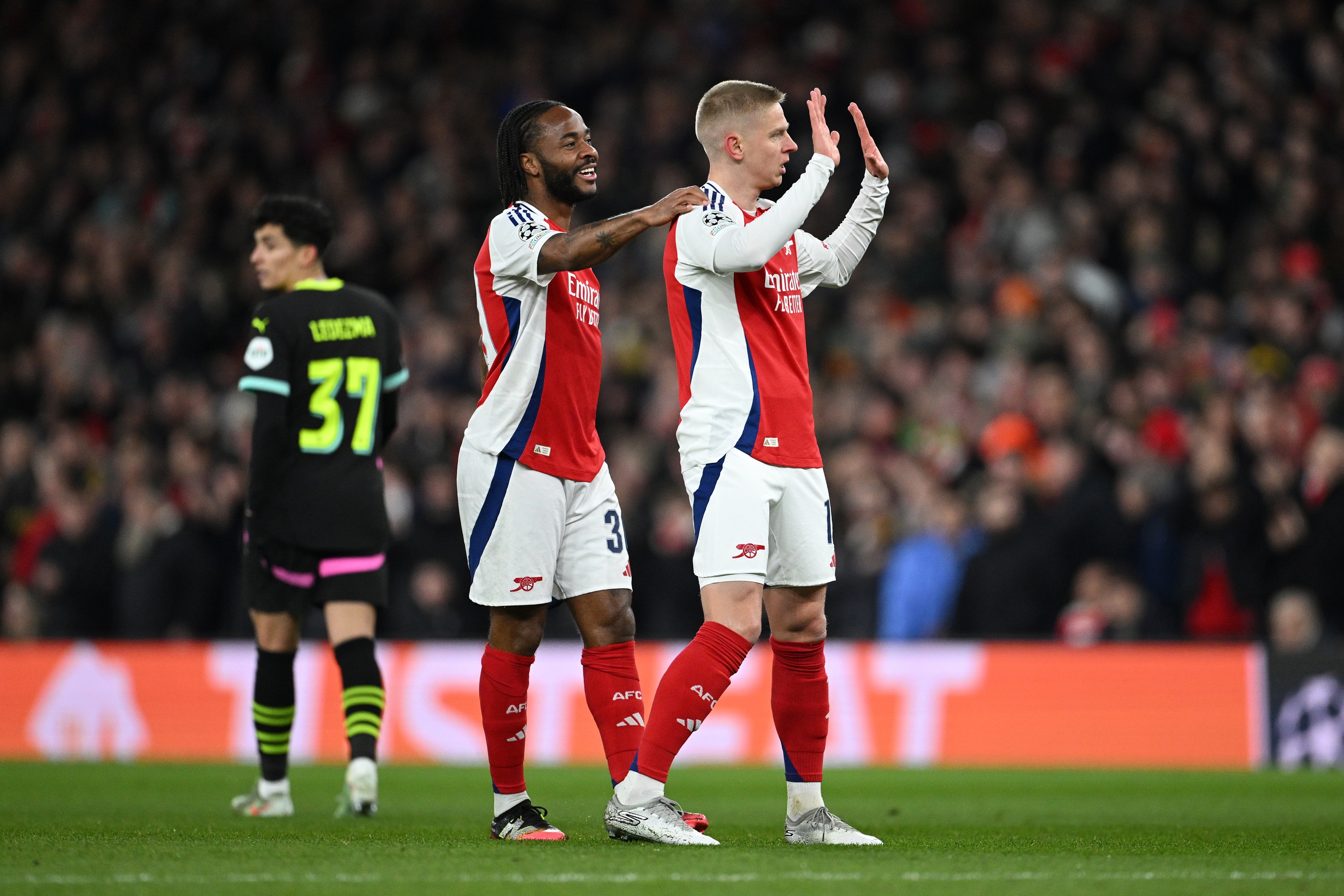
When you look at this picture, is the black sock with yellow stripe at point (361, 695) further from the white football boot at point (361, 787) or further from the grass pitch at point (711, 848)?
the grass pitch at point (711, 848)

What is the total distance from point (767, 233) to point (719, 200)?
0.31 metres

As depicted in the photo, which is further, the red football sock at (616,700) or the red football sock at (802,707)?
the red football sock at (616,700)

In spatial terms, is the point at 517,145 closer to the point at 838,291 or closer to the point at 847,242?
the point at 847,242

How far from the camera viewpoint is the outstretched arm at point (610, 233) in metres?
5.22

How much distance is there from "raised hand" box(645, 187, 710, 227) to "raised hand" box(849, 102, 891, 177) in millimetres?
625

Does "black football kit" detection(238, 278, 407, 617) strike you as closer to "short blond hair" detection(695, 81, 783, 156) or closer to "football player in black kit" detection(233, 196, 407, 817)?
"football player in black kit" detection(233, 196, 407, 817)

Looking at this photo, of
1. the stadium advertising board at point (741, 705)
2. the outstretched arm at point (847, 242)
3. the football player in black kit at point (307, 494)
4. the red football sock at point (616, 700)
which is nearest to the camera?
the red football sock at point (616, 700)

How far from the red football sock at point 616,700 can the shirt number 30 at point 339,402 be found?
67.8 inches

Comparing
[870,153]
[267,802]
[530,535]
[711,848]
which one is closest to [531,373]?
[530,535]

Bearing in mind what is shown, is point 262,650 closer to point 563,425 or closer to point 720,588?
point 563,425

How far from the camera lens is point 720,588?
518cm

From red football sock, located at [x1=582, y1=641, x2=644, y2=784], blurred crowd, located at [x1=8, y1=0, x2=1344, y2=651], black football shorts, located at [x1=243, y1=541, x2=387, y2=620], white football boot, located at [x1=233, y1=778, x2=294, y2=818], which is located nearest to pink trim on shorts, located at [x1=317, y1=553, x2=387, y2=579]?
black football shorts, located at [x1=243, y1=541, x2=387, y2=620]

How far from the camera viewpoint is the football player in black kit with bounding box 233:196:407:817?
6723 millimetres

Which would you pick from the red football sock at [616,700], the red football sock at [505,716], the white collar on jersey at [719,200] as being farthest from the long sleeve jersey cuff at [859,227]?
the red football sock at [505,716]
